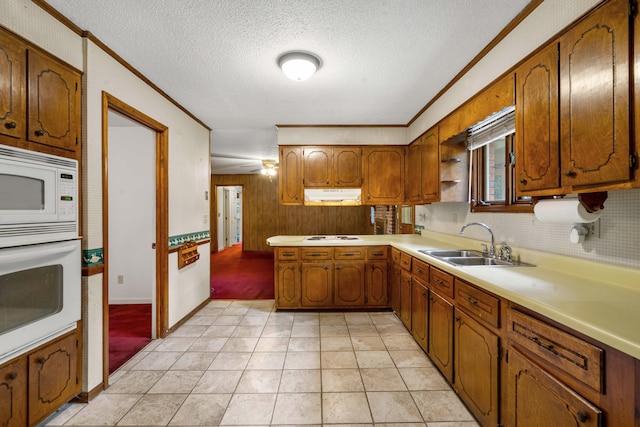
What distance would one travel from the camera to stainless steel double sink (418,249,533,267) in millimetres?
2038

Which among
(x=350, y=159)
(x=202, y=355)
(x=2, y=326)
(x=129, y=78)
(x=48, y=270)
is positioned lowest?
(x=202, y=355)

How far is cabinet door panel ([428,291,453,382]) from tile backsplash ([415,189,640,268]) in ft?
2.44

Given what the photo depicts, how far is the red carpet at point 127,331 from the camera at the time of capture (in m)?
2.48

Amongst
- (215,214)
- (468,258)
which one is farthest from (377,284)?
(215,214)

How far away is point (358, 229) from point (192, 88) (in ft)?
20.2

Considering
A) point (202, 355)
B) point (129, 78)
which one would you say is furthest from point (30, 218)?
point (202, 355)

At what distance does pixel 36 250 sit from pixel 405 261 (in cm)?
280

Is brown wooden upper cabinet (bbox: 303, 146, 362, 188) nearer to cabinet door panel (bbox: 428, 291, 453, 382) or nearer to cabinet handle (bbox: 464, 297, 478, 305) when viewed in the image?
cabinet door panel (bbox: 428, 291, 453, 382)

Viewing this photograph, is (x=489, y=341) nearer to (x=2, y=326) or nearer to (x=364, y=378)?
(x=364, y=378)

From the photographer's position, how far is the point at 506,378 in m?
1.38

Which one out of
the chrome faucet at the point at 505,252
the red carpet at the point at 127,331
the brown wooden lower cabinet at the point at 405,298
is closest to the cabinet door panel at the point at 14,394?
the red carpet at the point at 127,331

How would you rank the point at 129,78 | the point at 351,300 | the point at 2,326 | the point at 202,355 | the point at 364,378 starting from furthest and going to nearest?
the point at 351,300, the point at 202,355, the point at 129,78, the point at 364,378, the point at 2,326

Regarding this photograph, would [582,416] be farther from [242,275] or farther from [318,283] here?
[242,275]

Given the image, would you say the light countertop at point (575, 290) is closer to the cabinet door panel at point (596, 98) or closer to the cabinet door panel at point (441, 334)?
the cabinet door panel at point (441, 334)
